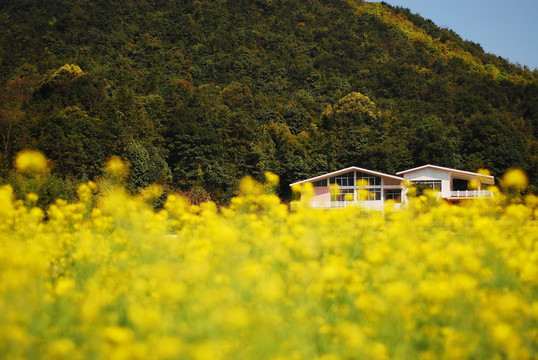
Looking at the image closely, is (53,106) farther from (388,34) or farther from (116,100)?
(388,34)

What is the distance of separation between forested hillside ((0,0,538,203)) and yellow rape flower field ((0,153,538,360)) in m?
A: 16.2

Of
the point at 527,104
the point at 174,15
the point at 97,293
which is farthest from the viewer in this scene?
the point at 174,15

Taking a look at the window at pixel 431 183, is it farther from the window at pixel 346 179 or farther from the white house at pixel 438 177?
the window at pixel 346 179

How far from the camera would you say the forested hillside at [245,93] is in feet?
131

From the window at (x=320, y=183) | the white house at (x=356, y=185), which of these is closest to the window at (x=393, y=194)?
Result: the white house at (x=356, y=185)

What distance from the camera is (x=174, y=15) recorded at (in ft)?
258

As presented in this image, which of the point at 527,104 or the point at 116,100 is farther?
the point at 527,104

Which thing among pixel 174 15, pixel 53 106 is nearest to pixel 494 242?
pixel 53 106

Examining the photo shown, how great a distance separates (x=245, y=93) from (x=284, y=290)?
52984mm

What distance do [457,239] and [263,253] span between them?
2.85 metres

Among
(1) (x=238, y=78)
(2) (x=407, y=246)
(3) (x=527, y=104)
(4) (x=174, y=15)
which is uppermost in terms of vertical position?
(4) (x=174, y=15)

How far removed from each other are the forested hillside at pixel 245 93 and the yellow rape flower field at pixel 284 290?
16.2 m

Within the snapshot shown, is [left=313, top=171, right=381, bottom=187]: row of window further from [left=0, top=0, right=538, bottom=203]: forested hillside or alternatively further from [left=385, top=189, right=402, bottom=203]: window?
[left=0, top=0, right=538, bottom=203]: forested hillside

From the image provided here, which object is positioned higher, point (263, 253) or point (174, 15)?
point (174, 15)
